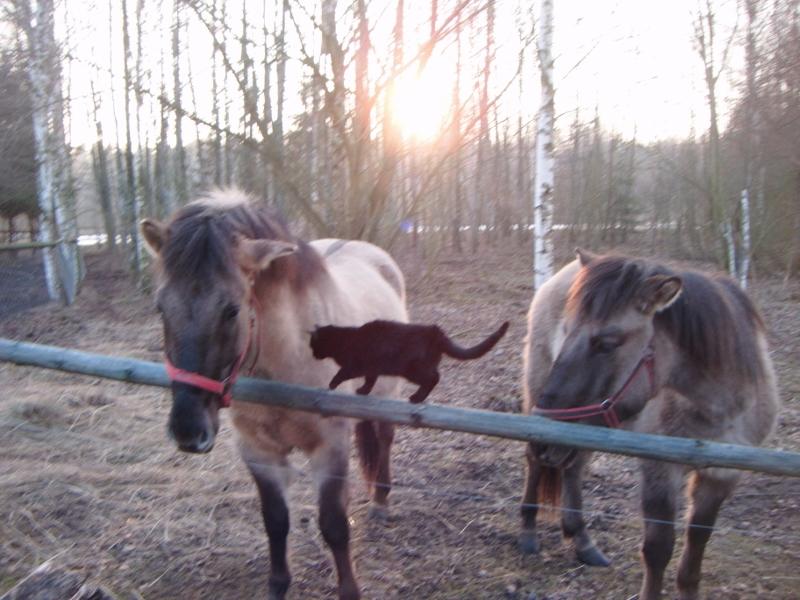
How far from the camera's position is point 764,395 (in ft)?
10.5

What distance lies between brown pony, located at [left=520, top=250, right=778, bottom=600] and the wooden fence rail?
0.17m

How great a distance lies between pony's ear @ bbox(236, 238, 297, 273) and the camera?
2480 mm

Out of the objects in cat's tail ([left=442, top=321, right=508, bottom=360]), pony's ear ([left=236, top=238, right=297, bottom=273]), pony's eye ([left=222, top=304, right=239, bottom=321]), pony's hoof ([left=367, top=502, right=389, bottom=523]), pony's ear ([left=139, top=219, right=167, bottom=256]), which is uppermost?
pony's ear ([left=139, top=219, right=167, bottom=256])

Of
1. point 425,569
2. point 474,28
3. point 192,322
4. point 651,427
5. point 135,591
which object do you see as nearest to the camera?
point 192,322

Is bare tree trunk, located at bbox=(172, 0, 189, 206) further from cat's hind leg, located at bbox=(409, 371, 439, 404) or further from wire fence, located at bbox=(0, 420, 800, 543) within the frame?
cat's hind leg, located at bbox=(409, 371, 439, 404)

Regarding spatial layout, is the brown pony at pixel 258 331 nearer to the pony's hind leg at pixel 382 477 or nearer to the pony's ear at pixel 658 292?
the pony's hind leg at pixel 382 477

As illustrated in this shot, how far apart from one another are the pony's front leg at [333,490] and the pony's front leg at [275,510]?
27cm

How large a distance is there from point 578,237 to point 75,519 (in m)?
25.5

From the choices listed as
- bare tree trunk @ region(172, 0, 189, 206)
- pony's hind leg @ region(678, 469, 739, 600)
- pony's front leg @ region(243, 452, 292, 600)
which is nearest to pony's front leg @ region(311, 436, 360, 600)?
pony's front leg @ region(243, 452, 292, 600)

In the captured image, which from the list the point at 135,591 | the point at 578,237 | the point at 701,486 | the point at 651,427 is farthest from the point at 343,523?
the point at 578,237

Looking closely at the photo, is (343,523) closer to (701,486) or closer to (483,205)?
(701,486)

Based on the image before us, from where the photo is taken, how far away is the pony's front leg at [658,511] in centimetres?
302

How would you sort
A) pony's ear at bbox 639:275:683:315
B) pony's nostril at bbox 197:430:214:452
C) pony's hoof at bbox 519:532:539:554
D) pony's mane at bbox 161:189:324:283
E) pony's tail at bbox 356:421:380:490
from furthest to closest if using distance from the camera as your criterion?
pony's tail at bbox 356:421:380:490 < pony's hoof at bbox 519:532:539:554 < pony's ear at bbox 639:275:683:315 < pony's mane at bbox 161:189:324:283 < pony's nostril at bbox 197:430:214:452

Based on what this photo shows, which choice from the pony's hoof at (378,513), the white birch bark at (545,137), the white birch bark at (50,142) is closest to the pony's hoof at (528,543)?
the pony's hoof at (378,513)
